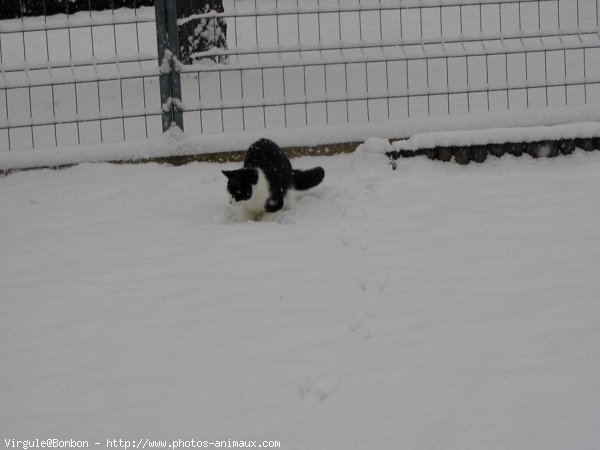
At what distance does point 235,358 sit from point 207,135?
12.5 feet

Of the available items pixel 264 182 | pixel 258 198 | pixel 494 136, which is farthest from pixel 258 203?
pixel 494 136

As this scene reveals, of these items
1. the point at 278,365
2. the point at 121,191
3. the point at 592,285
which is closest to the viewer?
the point at 278,365

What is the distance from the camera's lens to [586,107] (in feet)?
24.4

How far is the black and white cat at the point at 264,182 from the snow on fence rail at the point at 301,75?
4.30 feet

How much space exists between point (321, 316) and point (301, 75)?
567cm

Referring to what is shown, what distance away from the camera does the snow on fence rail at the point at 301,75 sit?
705 centimetres

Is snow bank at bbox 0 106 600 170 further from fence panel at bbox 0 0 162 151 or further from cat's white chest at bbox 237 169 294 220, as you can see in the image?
cat's white chest at bbox 237 169 294 220

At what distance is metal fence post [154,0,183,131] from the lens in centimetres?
689

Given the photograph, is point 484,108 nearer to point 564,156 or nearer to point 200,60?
point 564,156

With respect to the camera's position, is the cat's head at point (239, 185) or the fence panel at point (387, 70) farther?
the fence panel at point (387, 70)

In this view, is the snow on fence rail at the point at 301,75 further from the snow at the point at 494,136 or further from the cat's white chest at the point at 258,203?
the cat's white chest at the point at 258,203

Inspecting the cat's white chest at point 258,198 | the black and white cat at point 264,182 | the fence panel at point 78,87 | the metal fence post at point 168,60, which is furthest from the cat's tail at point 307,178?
the fence panel at point 78,87

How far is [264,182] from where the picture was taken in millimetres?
5543

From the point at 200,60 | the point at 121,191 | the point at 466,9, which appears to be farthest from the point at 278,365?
the point at 466,9
